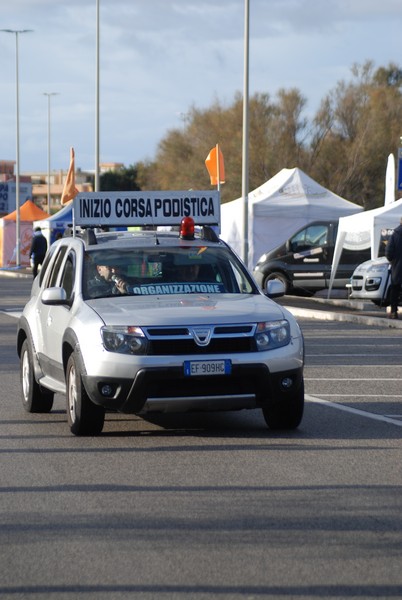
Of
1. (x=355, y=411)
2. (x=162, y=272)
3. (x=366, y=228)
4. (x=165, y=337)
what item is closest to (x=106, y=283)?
(x=162, y=272)

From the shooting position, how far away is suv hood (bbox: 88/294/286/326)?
10367 mm

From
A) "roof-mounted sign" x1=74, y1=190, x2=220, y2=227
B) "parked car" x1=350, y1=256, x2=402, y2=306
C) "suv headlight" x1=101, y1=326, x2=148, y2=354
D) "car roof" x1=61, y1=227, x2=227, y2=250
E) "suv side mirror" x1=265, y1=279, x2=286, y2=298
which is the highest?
"roof-mounted sign" x1=74, y1=190, x2=220, y2=227

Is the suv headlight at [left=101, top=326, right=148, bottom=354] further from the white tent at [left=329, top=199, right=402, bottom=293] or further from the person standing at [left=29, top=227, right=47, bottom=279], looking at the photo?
the person standing at [left=29, top=227, right=47, bottom=279]

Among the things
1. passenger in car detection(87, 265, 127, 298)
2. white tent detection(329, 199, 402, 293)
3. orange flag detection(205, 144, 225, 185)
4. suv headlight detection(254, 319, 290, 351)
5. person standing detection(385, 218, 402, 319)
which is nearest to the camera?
suv headlight detection(254, 319, 290, 351)

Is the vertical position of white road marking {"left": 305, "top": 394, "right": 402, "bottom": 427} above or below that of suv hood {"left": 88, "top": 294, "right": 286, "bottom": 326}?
below

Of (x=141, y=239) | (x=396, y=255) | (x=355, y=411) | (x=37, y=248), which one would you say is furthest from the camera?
(x=37, y=248)

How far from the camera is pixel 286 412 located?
35.6 ft

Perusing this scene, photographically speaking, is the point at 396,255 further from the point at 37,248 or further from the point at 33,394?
the point at 37,248

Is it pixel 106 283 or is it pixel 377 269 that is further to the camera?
pixel 377 269

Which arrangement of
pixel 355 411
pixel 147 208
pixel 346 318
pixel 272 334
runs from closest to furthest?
pixel 272 334
pixel 355 411
pixel 147 208
pixel 346 318

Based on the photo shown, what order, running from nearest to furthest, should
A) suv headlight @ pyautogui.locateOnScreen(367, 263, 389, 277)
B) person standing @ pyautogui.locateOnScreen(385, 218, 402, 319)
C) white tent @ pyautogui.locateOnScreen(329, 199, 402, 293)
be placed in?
person standing @ pyautogui.locateOnScreen(385, 218, 402, 319) < suv headlight @ pyautogui.locateOnScreen(367, 263, 389, 277) < white tent @ pyautogui.locateOnScreen(329, 199, 402, 293)

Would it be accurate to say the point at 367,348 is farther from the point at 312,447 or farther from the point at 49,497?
the point at 49,497

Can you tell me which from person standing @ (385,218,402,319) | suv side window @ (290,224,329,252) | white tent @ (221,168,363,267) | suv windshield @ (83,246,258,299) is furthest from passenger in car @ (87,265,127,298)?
white tent @ (221,168,363,267)

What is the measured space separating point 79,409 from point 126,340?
29.1 inches
